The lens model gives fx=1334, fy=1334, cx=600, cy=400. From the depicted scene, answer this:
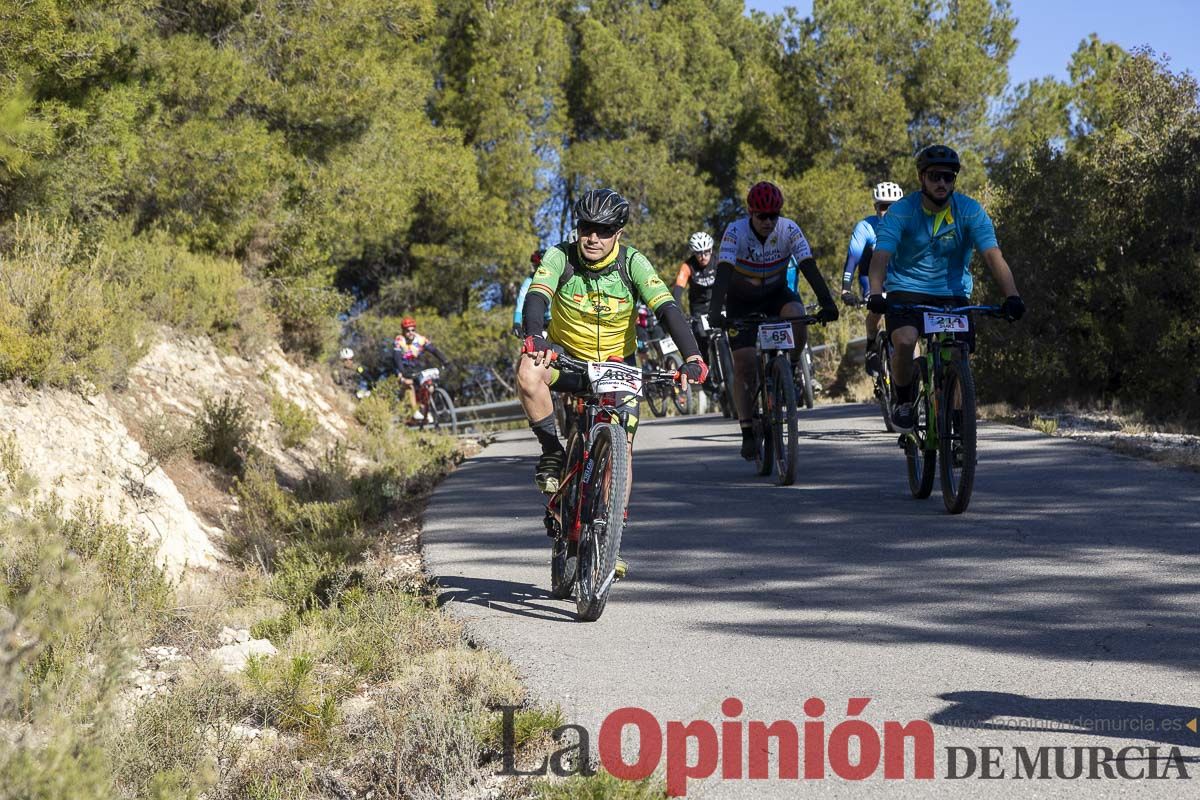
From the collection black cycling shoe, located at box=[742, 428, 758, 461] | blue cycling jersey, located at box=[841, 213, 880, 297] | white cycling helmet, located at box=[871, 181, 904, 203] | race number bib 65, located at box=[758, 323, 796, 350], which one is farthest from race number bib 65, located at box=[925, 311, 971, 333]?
white cycling helmet, located at box=[871, 181, 904, 203]

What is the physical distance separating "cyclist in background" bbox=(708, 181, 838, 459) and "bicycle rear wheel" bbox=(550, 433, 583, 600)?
3917 millimetres

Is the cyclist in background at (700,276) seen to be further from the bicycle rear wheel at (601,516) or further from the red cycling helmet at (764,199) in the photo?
the bicycle rear wheel at (601,516)

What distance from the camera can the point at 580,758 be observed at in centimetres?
445

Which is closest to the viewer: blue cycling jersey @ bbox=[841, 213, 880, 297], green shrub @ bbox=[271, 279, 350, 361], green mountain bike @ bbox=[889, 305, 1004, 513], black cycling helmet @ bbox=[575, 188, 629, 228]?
black cycling helmet @ bbox=[575, 188, 629, 228]

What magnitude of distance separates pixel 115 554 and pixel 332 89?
12.8m

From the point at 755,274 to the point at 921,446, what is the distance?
2.58 meters

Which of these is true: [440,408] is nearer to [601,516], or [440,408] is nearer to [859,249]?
[859,249]

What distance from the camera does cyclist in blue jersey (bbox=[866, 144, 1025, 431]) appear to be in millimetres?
8688

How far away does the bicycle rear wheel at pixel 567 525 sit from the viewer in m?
6.80

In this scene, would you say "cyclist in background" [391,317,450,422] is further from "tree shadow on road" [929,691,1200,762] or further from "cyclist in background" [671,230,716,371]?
"tree shadow on road" [929,691,1200,762]

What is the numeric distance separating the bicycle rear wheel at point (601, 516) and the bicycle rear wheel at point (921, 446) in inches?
121

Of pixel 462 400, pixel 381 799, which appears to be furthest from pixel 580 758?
pixel 462 400

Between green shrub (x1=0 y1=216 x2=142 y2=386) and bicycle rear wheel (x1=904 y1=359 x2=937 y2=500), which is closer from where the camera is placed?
bicycle rear wheel (x1=904 y1=359 x2=937 y2=500)

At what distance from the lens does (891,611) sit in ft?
21.0
